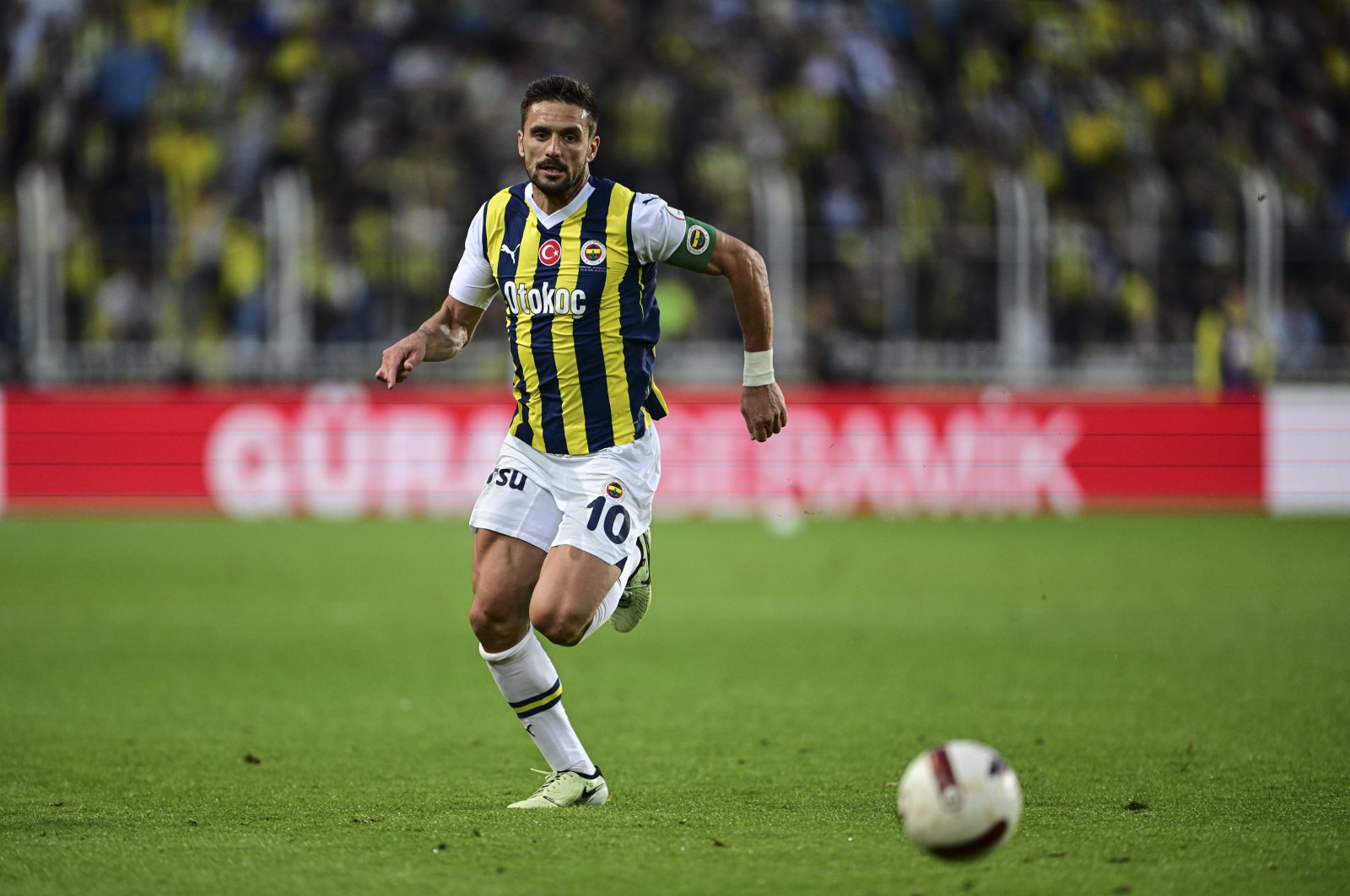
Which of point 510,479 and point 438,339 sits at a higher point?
point 438,339

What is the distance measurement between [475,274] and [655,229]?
673mm

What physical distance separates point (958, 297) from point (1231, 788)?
13.0m

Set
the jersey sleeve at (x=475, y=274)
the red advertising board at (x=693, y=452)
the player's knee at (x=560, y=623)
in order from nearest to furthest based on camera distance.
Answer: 1. the player's knee at (x=560, y=623)
2. the jersey sleeve at (x=475, y=274)
3. the red advertising board at (x=693, y=452)

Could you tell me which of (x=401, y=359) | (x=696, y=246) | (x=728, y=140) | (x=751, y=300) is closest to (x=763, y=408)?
(x=751, y=300)

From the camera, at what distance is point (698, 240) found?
17.1 ft

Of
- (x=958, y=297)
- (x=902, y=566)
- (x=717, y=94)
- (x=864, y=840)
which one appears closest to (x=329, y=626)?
(x=902, y=566)

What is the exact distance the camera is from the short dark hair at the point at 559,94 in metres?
5.16

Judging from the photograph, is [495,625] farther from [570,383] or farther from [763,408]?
[763,408]

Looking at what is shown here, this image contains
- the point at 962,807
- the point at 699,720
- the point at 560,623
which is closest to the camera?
the point at 962,807

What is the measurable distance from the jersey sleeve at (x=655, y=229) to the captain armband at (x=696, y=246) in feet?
0.06

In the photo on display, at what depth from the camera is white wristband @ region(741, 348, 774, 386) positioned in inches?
206

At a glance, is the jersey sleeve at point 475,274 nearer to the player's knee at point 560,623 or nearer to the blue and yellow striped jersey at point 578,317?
the blue and yellow striped jersey at point 578,317

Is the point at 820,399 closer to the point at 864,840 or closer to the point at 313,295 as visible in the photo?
the point at 313,295

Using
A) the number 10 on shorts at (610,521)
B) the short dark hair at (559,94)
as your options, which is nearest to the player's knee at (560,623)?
the number 10 on shorts at (610,521)
